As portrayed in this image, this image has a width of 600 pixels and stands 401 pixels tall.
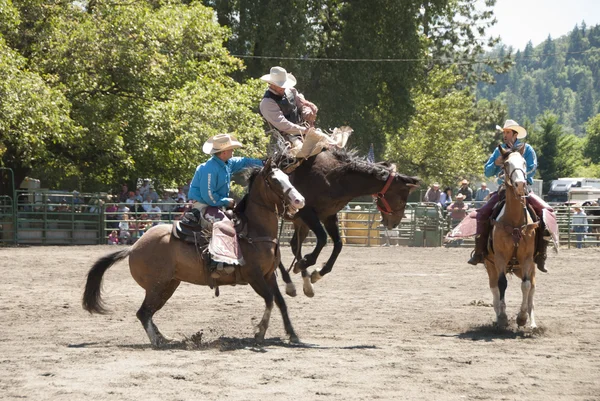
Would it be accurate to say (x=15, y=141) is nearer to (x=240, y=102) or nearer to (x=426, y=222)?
(x=240, y=102)

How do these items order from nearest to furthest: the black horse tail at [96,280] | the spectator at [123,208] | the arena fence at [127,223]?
the black horse tail at [96,280]
the arena fence at [127,223]
the spectator at [123,208]

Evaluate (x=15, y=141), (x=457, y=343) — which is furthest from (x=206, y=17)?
(x=457, y=343)

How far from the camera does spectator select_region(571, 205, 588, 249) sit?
25248mm

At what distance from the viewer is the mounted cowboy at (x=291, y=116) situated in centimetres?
1009

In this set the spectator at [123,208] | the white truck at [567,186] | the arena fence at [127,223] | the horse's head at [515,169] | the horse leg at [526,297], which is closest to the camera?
the horse's head at [515,169]

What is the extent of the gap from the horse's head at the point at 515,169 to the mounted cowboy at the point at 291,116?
2.05m

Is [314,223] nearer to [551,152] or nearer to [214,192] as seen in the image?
[214,192]

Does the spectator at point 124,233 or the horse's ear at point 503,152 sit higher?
the horse's ear at point 503,152

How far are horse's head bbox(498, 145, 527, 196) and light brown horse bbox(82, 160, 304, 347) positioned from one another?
8.02 feet

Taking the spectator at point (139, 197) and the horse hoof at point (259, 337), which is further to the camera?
the spectator at point (139, 197)

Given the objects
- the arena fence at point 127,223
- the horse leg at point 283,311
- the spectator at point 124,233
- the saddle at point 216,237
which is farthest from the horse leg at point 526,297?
the spectator at point 124,233

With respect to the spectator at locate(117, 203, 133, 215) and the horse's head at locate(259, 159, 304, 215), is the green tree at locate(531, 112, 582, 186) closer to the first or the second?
the spectator at locate(117, 203, 133, 215)

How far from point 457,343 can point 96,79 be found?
19234mm

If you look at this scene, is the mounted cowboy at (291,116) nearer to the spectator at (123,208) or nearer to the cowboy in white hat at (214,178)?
the cowboy in white hat at (214,178)
